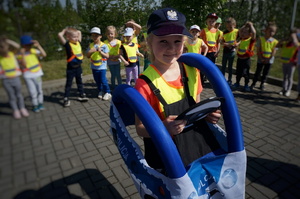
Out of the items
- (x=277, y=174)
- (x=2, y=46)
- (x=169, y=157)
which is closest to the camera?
(x=2, y=46)

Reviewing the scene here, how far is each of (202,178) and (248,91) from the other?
16.1ft

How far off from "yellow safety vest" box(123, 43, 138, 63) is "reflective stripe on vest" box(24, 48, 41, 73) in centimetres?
472

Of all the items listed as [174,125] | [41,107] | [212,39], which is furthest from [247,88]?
[41,107]

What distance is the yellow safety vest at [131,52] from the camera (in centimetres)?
517

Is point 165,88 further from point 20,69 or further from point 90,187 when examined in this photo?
point 90,187

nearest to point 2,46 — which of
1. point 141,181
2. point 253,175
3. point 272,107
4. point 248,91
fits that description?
point 141,181

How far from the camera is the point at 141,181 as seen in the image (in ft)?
4.34

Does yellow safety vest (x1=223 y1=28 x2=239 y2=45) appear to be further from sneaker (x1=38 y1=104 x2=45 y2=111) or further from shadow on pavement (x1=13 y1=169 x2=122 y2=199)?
sneaker (x1=38 y1=104 x2=45 y2=111)

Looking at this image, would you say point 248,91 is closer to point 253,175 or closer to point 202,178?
point 253,175

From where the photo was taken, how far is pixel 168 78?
4.92ft

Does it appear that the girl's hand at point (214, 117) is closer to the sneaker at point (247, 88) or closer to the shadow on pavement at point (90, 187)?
the shadow on pavement at point (90, 187)

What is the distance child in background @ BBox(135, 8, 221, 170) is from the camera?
47.8 inches

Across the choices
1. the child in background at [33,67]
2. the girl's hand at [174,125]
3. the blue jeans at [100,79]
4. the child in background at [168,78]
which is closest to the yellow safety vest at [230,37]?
the blue jeans at [100,79]

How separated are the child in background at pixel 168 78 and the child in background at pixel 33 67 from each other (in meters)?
0.75
